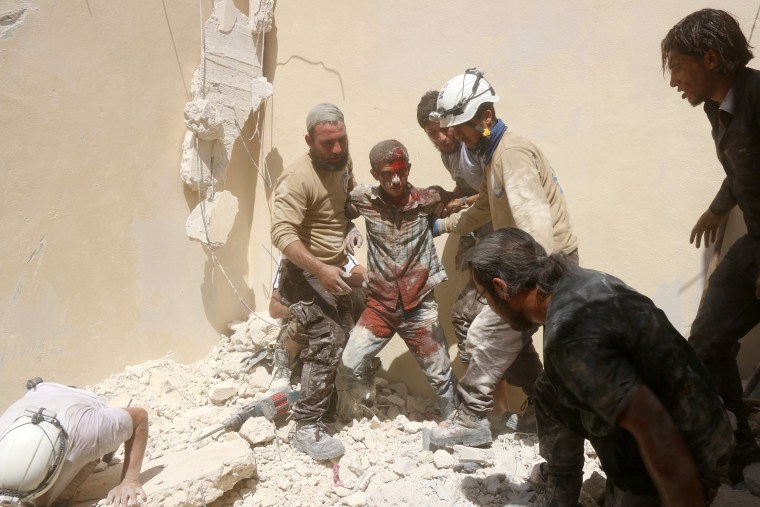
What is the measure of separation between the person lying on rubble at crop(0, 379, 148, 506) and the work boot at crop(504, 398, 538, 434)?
2117mm

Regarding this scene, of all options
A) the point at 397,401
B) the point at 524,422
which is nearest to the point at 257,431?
the point at 397,401

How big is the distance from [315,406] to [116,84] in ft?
8.60

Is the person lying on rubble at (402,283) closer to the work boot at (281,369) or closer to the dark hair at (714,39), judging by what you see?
the work boot at (281,369)

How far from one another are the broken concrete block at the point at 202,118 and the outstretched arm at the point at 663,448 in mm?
3637

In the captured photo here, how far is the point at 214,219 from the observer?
4633 mm

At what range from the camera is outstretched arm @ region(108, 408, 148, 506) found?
115 inches

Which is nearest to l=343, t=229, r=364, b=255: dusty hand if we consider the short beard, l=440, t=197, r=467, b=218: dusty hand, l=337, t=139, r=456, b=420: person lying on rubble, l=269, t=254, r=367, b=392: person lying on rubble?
l=269, t=254, r=367, b=392: person lying on rubble

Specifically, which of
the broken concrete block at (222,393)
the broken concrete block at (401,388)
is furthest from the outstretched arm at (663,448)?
the broken concrete block at (222,393)

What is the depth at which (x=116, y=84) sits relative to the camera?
4062 millimetres

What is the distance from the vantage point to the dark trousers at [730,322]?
283cm

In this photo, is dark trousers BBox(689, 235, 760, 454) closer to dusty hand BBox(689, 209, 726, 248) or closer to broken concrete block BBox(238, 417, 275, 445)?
dusty hand BBox(689, 209, 726, 248)

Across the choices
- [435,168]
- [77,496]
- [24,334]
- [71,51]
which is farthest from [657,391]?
[71,51]

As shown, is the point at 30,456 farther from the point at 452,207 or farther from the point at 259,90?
the point at 259,90

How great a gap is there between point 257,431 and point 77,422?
3.70 ft
